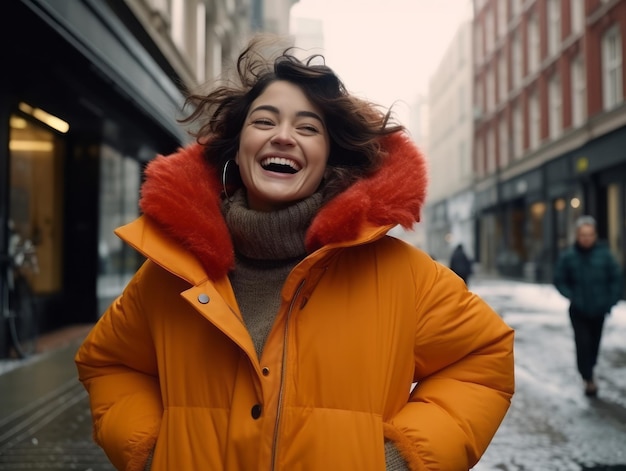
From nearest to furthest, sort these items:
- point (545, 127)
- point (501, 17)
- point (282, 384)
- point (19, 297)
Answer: point (282, 384), point (19, 297), point (545, 127), point (501, 17)

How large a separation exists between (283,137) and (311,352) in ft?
2.09

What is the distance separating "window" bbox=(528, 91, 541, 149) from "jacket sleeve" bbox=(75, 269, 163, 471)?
28.2 meters

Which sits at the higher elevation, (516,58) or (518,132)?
(516,58)

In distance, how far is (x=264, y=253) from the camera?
2021 mm

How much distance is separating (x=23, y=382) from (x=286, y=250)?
6083 millimetres

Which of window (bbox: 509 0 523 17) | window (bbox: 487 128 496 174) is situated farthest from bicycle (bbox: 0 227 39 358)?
window (bbox: 487 128 496 174)

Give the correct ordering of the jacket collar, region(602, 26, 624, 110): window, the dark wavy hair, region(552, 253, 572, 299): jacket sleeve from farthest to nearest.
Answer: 1. region(602, 26, 624, 110): window
2. region(552, 253, 572, 299): jacket sleeve
3. the dark wavy hair
4. the jacket collar

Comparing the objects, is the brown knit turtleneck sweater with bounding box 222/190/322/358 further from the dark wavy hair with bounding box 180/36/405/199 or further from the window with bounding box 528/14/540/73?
the window with bounding box 528/14/540/73

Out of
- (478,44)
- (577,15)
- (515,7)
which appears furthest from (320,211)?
(478,44)

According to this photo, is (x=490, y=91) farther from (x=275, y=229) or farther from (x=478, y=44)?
(x=275, y=229)

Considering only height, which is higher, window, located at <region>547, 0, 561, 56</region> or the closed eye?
window, located at <region>547, 0, 561, 56</region>

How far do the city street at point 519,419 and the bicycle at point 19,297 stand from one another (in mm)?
385

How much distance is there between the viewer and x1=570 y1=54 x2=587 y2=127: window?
74.1ft

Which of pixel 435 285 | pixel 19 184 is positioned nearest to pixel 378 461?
pixel 435 285
